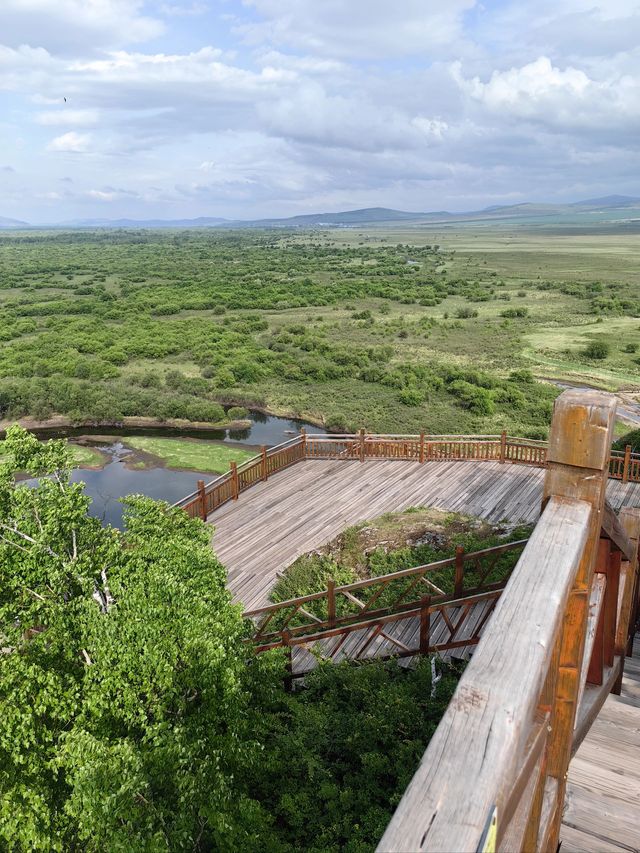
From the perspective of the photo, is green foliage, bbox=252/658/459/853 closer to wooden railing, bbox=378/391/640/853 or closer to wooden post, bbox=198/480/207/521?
wooden railing, bbox=378/391/640/853

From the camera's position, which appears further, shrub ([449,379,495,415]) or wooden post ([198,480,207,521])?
shrub ([449,379,495,415])

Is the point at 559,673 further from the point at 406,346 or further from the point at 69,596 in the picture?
the point at 406,346

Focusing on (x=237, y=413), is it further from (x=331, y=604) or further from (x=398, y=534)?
(x=331, y=604)

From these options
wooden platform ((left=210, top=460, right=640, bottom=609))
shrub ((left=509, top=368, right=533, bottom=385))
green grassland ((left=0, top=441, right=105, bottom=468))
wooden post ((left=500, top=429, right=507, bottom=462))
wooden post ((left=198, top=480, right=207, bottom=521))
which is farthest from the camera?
shrub ((left=509, top=368, right=533, bottom=385))

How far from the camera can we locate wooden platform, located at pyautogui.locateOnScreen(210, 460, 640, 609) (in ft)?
42.6

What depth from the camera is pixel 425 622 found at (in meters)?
8.91

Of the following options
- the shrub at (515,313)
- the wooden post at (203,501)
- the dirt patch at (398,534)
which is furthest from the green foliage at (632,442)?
the shrub at (515,313)

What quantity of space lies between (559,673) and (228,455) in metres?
25.6

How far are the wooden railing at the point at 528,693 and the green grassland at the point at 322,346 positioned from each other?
26810 millimetres

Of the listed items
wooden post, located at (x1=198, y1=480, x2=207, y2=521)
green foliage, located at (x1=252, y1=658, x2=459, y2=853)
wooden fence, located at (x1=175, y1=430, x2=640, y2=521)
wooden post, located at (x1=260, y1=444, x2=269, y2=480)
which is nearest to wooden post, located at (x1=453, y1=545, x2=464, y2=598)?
green foliage, located at (x1=252, y1=658, x2=459, y2=853)

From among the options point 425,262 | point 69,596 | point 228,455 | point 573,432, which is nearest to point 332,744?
point 69,596

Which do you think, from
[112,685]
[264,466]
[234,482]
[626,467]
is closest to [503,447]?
[626,467]

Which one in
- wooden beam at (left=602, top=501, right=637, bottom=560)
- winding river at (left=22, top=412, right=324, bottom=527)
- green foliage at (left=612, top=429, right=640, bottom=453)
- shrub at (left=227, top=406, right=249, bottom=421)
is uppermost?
wooden beam at (left=602, top=501, right=637, bottom=560)

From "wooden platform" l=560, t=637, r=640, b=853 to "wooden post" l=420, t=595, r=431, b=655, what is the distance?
4.76 metres
